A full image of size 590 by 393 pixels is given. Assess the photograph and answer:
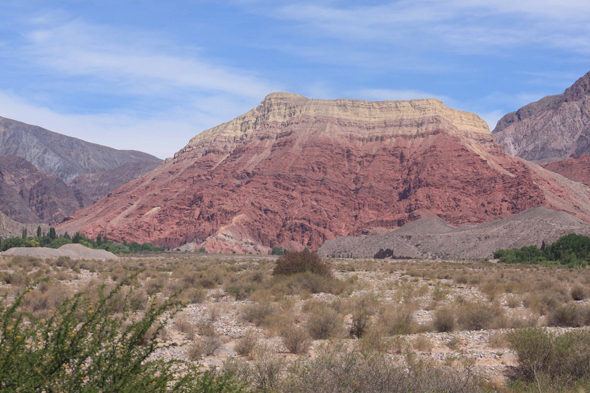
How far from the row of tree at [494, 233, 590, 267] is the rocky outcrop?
122695 mm

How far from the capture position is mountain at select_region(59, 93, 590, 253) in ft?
415

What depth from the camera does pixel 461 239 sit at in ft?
293

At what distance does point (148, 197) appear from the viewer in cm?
15138

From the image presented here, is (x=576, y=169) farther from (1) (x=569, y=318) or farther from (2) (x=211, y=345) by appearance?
(2) (x=211, y=345)

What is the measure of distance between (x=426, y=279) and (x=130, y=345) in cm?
3315

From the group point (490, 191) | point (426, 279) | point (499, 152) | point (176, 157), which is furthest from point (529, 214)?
point (176, 157)

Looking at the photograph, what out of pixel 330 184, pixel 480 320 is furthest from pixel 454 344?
pixel 330 184

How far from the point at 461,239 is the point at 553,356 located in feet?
274

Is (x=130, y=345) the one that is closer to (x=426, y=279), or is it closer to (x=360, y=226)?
(x=426, y=279)

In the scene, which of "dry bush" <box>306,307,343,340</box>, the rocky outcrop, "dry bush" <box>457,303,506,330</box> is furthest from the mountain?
"dry bush" <box>306,307,343,340</box>

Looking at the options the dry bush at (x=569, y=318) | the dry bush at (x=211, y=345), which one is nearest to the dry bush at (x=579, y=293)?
the dry bush at (x=569, y=318)

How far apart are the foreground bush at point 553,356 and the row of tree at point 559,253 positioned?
5154 cm

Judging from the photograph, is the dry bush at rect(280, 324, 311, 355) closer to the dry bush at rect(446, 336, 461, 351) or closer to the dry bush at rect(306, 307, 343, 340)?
the dry bush at rect(306, 307, 343, 340)

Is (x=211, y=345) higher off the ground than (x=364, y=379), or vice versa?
(x=364, y=379)
